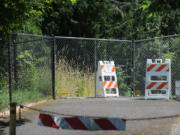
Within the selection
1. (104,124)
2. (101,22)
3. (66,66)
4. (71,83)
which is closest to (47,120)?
(104,124)

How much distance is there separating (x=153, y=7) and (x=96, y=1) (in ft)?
41.6

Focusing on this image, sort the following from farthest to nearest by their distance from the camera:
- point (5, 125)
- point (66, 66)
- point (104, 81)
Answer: point (66, 66) → point (104, 81) → point (5, 125)

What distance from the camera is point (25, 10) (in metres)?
8.37

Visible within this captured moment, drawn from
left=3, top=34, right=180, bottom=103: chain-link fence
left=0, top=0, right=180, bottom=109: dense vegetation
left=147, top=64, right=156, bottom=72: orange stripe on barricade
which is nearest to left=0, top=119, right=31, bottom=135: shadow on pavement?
left=3, top=34, right=180, bottom=103: chain-link fence

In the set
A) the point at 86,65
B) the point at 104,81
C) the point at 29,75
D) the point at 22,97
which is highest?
the point at 86,65

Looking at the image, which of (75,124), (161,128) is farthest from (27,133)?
(161,128)

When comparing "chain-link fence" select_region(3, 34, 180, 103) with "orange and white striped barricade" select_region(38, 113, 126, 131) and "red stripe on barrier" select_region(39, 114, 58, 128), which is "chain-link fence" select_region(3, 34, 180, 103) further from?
"orange and white striped barricade" select_region(38, 113, 126, 131)

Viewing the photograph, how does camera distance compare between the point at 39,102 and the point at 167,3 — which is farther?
the point at 39,102

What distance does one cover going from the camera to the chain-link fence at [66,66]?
1084 cm

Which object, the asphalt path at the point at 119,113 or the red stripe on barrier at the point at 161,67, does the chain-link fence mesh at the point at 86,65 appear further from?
the red stripe on barrier at the point at 161,67

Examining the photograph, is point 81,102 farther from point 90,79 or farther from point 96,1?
point 96,1

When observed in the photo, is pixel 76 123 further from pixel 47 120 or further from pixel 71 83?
pixel 71 83

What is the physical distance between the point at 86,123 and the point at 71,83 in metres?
7.66

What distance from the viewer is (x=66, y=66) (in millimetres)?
12672
